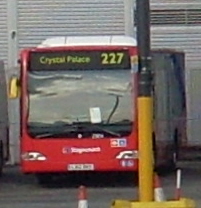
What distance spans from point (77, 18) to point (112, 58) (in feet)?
37.0

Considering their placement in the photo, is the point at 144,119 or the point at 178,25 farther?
the point at 178,25

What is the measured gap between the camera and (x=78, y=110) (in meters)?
26.3

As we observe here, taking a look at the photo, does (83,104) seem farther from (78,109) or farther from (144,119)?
(144,119)

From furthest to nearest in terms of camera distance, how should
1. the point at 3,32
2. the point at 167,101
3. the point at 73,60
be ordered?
the point at 3,32 → the point at 167,101 → the point at 73,60

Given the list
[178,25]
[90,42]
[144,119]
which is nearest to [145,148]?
[144,119]

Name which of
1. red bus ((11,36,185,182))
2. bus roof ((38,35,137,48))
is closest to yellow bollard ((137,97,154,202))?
red bus ((11,36,185,182))

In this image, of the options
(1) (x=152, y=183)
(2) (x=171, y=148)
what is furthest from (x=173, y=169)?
(1) (x=152, y=183)

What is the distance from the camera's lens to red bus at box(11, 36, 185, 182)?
26.1 m

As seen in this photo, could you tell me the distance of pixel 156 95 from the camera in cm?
2856

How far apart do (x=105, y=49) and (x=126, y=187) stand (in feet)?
9.87

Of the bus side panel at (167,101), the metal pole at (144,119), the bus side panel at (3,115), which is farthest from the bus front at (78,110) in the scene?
the metal pole at (144,119)

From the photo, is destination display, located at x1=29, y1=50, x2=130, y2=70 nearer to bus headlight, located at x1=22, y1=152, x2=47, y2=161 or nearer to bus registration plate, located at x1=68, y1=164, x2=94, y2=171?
bus headlight, located at x1=22, y1=152, x2=47, y2=161

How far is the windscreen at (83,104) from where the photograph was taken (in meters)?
26.2

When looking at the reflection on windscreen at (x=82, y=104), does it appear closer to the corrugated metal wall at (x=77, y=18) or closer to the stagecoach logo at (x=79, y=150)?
the stagecoach logo at (x=79, y=150)
